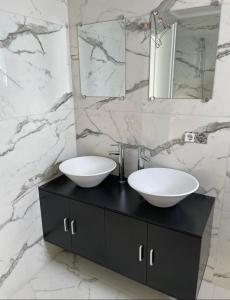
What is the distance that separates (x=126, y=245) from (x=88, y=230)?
30 cm

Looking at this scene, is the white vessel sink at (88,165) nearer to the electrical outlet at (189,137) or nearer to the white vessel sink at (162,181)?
the white vessel sink at (162,181)

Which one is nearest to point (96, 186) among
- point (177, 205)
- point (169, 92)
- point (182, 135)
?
point (177, 205)

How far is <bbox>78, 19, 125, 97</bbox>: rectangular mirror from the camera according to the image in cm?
178

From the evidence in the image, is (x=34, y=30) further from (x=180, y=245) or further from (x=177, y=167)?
(x=180, y=245)

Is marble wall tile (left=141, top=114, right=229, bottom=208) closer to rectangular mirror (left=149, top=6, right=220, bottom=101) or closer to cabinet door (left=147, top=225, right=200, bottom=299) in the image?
rectangular mirror (left=149, top=6, right=220, bottom=101)

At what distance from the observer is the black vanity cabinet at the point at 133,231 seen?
1.37 meters

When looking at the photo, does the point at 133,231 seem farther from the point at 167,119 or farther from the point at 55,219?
the point at 167,119

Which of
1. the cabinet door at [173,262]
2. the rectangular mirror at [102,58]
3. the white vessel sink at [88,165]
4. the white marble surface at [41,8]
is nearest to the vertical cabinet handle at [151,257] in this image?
the cabinet door at [173,262]

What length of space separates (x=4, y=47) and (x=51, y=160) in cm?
86

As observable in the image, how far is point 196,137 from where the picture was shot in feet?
5.37

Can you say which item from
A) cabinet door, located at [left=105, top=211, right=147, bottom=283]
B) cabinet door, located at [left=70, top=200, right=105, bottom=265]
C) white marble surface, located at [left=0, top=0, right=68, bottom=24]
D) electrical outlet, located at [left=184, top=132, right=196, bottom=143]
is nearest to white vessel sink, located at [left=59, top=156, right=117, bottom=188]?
cabinet door, located at [left=70, top=200, right=105, bottom=265]

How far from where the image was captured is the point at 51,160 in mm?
1958

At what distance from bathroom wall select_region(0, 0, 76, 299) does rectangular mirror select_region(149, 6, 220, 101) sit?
2.40ft

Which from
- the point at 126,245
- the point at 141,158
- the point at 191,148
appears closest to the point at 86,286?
the point at 126,245
